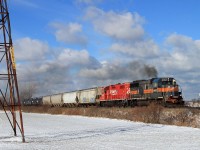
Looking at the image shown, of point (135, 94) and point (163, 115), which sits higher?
point (135, 94)

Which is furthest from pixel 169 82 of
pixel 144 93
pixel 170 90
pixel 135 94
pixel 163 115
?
pixel 163 115

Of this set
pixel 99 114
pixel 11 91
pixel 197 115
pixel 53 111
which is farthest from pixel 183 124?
pixel 53 111

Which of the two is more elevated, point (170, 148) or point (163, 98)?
point (163, 98)

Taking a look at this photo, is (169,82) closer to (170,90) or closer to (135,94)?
(170,90)

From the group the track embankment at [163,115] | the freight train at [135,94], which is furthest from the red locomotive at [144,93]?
the track embankment at [163,115]

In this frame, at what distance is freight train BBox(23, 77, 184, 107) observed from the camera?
3906 centimetres

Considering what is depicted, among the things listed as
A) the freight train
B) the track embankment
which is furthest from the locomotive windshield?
the track embankment

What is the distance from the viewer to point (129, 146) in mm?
15867

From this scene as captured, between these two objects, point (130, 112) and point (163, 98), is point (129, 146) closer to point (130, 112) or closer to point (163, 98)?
point (130, 112)

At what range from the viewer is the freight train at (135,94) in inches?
1538

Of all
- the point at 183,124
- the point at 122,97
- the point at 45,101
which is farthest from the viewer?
the point at 45,101

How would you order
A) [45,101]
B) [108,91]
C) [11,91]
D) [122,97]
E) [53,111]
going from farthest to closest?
[45,101], [53,111], [108,91], [122,97], [11,91]

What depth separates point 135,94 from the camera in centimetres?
4494

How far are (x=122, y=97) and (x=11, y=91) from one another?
98.6 feet
